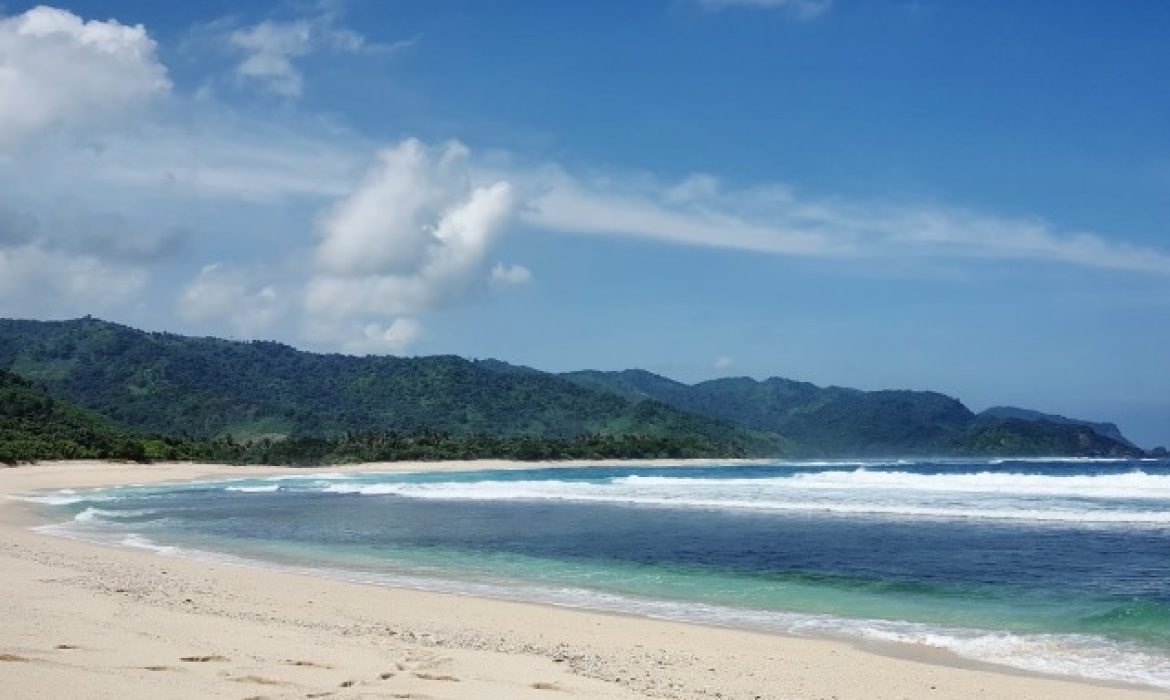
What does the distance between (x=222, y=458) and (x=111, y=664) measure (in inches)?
3301

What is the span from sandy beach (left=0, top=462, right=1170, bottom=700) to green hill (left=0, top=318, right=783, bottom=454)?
339ft

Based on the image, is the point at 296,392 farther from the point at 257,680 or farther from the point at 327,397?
the point at 257,680

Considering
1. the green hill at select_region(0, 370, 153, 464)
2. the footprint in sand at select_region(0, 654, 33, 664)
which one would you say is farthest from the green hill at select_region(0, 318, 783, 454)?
the footprint in sand at select_region(0, 654, 33, 664)

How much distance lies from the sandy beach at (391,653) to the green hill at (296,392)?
10327 cm

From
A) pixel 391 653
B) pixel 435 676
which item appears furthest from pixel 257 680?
pixel 391 653

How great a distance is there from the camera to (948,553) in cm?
2023

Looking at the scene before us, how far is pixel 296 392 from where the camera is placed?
152375 millimetres

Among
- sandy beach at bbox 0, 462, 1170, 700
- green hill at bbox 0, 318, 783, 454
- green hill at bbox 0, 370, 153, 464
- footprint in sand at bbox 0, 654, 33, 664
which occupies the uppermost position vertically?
green hill at bbox 0, 318, 783, 454

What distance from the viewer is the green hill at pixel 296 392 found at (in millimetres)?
119500

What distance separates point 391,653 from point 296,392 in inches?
5889

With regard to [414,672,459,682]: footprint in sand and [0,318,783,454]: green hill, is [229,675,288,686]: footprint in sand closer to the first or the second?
[414,672,459,682]: footprint in sand

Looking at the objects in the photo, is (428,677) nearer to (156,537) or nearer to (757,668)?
(757,668)

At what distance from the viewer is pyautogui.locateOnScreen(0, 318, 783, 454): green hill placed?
120 metres

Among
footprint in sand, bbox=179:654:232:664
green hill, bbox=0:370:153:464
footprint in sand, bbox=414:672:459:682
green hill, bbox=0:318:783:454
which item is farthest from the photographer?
green hill, bbox=0:318:783:454
